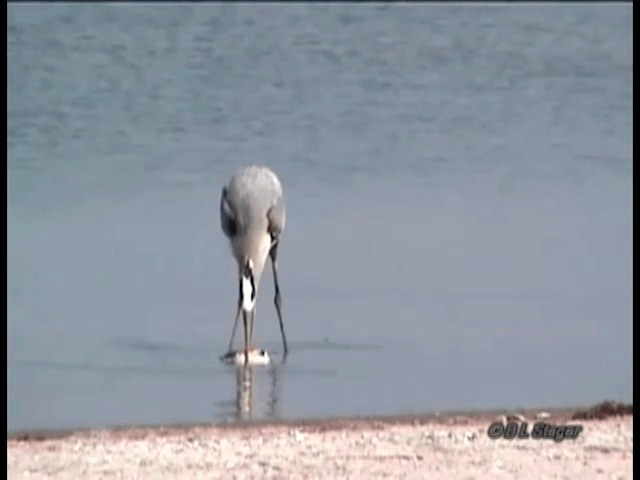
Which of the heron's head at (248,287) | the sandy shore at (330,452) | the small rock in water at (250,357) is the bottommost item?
the sandy shore at (330,452)

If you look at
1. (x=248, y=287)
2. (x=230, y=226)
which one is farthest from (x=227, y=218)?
(x=248, y=287)

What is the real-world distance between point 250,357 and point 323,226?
8.68 ft

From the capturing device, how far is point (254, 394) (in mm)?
9078

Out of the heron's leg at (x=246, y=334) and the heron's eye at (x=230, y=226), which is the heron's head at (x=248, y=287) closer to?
the heron's leg at (x=246, y=334)

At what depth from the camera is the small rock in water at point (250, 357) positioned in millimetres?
9509

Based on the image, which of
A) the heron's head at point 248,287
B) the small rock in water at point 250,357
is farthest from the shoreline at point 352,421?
the heron's head at point 248,287

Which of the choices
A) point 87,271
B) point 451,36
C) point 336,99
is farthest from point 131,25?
point 87,271

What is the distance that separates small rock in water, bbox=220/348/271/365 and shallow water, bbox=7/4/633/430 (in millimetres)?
75

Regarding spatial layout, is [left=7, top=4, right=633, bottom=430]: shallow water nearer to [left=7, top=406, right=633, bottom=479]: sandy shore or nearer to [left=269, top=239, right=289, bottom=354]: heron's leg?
[left=269, top=239, right=289, bottom=354]: heron's leg

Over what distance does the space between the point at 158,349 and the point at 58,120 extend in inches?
251

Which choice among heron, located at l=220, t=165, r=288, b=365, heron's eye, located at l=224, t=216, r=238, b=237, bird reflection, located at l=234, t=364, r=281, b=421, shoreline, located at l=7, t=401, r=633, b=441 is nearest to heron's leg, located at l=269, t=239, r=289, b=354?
heron, located at l=220, t=165, r=288, b=365

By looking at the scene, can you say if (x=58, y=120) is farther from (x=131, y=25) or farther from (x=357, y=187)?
(x=131, y=25)

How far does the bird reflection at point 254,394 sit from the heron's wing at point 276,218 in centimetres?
192

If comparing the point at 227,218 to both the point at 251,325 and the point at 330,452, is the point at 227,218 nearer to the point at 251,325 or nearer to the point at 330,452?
the point at 251,325
